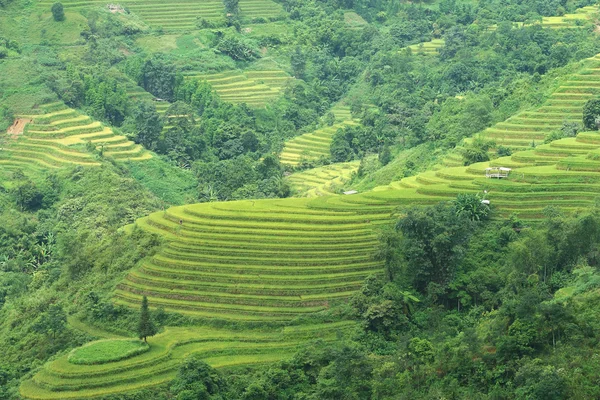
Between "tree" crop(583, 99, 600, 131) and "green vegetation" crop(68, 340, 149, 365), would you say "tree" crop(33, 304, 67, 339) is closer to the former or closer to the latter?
"green vegetation" crop(68, 340, 149, 365)

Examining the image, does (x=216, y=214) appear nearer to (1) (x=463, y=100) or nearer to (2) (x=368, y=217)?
(2) (x=368, y=217)

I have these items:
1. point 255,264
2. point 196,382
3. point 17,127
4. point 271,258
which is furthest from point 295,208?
point 17,127

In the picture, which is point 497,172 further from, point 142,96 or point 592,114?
point 142,96

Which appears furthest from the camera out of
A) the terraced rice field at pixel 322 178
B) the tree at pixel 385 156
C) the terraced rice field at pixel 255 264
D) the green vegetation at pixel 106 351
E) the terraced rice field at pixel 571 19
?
the terraced rice field at pixel 571 19

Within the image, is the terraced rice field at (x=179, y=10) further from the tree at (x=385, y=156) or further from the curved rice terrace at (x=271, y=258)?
the curved rice terrace at (x=271, y=258)

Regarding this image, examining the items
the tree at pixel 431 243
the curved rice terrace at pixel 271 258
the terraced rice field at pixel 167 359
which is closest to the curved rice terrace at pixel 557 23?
the curved rice terrace at pixel 271 258

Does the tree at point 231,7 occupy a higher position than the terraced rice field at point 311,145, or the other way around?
the tree at point 231,7
